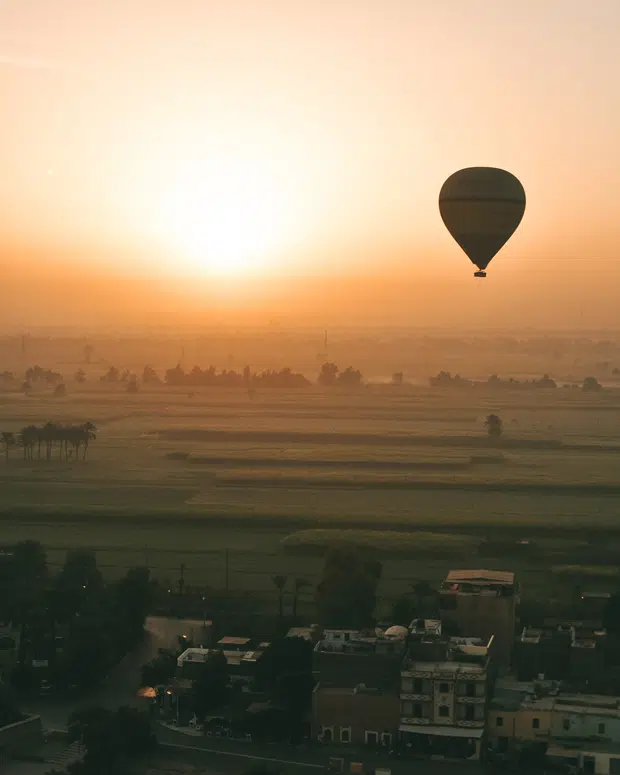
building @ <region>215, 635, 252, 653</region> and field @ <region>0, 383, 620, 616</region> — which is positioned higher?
field @ <region>0, 383, 620, 616</region>

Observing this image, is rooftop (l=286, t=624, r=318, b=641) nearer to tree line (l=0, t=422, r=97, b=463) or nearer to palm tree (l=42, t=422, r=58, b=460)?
tree line (l=0, t=422, r=97, b=463)

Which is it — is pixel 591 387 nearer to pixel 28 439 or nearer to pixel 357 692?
pixel 28 439

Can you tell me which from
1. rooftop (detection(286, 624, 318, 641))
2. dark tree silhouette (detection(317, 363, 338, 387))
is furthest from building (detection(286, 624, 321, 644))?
dark tree silhouette (detection(317, 363, 338, 387))

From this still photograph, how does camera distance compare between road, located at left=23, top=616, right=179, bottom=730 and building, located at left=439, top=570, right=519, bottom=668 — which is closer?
road, located at left=23, top=616, right=179, bottom=730

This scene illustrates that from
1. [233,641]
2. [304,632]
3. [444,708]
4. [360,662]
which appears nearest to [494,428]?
[304,632]

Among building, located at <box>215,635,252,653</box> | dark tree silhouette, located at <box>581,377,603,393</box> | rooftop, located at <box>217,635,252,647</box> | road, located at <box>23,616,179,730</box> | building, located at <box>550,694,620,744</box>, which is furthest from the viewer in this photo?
dark tree silhouette, located at <box>581,377,603,393</box>

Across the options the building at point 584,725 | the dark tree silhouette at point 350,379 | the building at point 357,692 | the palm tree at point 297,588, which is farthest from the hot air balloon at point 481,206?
the dark tree silhouette at point 350,379

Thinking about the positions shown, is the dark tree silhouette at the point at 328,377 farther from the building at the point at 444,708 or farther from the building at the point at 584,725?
the building at the point at 584,725
